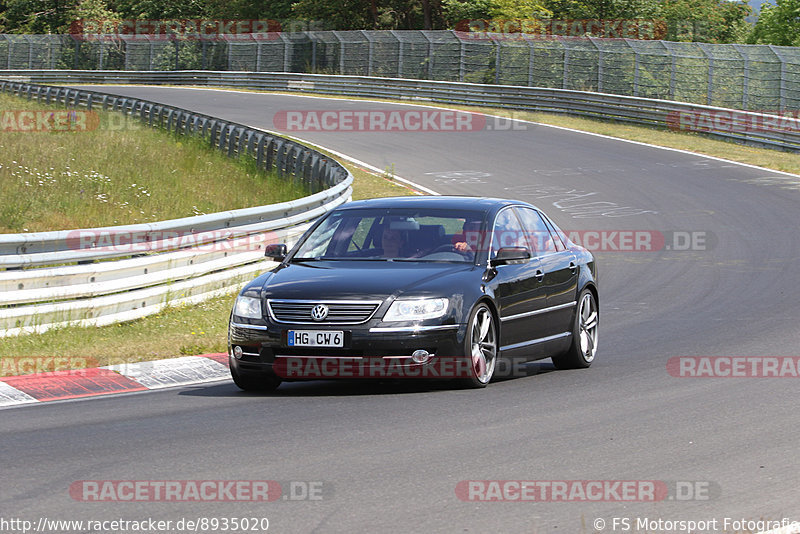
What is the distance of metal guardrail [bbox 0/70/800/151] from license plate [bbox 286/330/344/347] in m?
27.0

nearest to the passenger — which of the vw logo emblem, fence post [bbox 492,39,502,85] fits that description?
the vw logo emblem

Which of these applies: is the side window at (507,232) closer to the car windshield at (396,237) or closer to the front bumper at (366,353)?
the car windshield at (396,237)

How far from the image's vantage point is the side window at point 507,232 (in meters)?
10.1

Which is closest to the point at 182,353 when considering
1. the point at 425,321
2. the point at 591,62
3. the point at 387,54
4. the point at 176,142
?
the point at 425,321

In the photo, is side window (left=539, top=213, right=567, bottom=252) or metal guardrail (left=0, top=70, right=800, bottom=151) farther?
metal guardrail (left=0, top=70, right=800, bottom=151)

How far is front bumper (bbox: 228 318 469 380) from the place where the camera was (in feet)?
28.5

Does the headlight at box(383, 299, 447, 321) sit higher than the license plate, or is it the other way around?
the headlight at box(383, 299, 447, 321)

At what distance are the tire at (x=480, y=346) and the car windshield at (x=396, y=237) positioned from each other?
1.92 ft

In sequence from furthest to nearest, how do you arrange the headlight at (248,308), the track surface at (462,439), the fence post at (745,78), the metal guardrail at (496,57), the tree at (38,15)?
the tree at (38,15) → the metal guardrail at (496,57) → the fence post at (745,78) → the headlight at (248,308) → the track surface at (462,439)

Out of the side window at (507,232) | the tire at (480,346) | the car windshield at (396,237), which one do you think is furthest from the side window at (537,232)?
the tire at (480,346)

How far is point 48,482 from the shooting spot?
6.17 m

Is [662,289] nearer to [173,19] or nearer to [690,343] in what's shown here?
[690,343]

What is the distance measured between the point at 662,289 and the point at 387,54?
121 ft

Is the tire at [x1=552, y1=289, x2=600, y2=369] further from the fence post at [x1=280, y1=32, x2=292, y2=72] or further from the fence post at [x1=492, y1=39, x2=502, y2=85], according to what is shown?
the fence post at [x1=280, y1=32, x2=292, y2=72]
